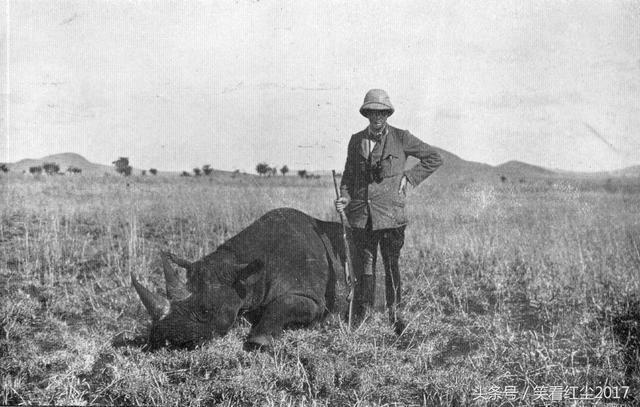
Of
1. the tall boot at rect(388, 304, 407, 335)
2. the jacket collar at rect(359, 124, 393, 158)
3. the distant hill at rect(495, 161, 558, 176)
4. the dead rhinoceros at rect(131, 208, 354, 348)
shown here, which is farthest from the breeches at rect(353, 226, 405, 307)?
the distant hill at rect(495, 161, 558, 176)

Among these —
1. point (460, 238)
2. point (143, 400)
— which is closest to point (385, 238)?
point (143, 400)

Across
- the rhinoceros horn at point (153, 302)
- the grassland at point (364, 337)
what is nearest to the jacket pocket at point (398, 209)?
the grassland at point (364, 337)

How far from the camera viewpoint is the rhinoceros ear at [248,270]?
4.99 m

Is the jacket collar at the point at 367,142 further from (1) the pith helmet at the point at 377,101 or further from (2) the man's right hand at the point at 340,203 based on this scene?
(2) the man's right hand at the point at 340,203

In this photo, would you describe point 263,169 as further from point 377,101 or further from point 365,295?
point 377,101

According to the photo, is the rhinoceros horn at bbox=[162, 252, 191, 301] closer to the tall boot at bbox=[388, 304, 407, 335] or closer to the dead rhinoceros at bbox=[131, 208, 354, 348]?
the dead rhinoceros at bbox=[131, 208, 354, 348]

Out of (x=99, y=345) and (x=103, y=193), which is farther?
(x=103, y=193)

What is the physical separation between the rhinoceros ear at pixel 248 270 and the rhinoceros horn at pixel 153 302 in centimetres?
76

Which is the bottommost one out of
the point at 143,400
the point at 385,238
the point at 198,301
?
the point at 143,400

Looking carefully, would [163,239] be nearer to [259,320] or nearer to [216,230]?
[216,230]

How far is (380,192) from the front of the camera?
5.71 metres

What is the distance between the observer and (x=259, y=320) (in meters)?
5.39

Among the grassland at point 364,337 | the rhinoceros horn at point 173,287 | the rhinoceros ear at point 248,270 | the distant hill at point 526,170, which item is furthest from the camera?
the distant hill at point 526,170

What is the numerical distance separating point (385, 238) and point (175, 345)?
2650 millimetres
